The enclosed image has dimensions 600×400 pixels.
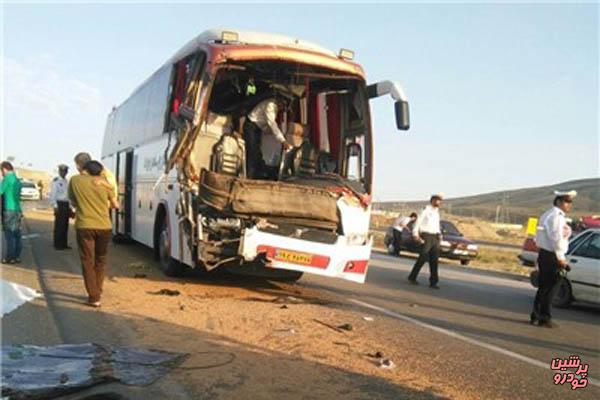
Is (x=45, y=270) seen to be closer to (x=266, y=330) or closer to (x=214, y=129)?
(x=214, y=129)

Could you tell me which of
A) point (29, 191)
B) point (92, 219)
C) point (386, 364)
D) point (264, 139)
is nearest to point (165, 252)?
point (264, 139)

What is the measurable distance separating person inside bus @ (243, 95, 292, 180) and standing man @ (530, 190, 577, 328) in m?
4.14

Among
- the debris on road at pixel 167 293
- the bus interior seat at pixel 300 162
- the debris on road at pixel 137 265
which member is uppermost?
the bus interior seat at pixel 300 162

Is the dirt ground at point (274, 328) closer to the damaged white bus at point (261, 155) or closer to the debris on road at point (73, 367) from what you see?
the debris on road at point (73, 367)

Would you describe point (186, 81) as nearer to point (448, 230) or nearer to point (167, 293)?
point (167, 293)

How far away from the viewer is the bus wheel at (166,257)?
1049cm

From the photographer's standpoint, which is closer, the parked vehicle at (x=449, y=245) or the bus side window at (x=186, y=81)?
the bus side window at (x=186, y=81)

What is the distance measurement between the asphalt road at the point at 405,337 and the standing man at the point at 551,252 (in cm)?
35

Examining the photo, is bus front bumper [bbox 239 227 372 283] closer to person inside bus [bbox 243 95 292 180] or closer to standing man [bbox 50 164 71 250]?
person inside bus [bbox 243 95 292 180]

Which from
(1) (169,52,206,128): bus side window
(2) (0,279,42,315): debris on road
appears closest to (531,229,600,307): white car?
(1) (169,52,206,128): bus side window

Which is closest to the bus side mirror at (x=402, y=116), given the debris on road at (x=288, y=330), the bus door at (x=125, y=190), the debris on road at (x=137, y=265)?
the debris on road at (x=288, y=330)

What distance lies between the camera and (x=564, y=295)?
11430 millimetres

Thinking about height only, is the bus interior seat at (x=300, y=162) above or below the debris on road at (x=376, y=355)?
above

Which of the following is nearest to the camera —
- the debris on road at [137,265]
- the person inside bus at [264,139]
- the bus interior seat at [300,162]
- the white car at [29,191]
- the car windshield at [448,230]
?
the person inside bus at [264,139]
